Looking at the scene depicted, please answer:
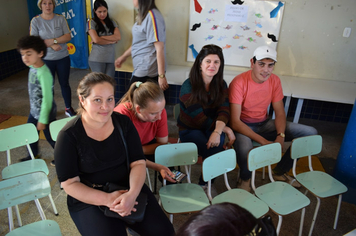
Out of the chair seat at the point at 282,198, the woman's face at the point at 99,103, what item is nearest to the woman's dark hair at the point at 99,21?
the woman's face at the point at 99,103

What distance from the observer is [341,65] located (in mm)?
3914

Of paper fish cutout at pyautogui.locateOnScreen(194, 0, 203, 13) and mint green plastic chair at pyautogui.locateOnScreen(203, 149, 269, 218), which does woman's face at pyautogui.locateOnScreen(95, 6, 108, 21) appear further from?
mint green plastic chair at pyautogui.locateOnScreen(203, 149, 269, 218)

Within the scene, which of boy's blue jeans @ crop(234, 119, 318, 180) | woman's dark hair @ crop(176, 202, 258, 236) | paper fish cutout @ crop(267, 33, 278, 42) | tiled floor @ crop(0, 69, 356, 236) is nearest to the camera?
woman's dark hair @ crop(176, 202, 258, 236)

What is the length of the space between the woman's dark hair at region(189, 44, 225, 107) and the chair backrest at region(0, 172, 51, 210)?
139 cm

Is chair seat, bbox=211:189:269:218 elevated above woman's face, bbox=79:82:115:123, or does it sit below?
below

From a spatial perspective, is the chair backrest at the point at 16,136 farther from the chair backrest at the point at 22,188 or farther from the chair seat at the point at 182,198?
the chair seat at the point at 182,198

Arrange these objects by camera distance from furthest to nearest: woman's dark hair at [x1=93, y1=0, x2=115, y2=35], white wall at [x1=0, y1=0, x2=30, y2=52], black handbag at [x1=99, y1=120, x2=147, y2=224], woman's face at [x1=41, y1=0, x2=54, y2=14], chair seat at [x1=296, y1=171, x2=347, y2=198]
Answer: white wall at [x1=0, y1=0, x2=30, y2=52] → woman's dark hair at [x1=93, y1=0, x2=115, y2=35] → woman's face at [x1=41, y1=0, x2=54, y2=14] → chair seat at [x1=296, y1=171, x2=347, y2=198] → black handbag at [x1=99, y1=120, x2=147, y2=224]

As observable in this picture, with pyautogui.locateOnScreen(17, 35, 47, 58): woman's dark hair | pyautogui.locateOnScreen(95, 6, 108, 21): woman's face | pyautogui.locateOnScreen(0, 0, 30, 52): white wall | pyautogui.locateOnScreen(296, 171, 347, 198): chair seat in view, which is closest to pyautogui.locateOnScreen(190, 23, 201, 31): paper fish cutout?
pyautogui.locateOnScreen(95, 6, 108, 21): woman's face

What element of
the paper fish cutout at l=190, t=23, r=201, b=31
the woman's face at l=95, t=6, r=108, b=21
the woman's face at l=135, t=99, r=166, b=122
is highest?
the woman's face at l=95, t=6, r=108, b=21

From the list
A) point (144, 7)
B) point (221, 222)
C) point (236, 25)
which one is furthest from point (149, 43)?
point (221, 222)

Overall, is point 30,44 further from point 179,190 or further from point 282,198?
point 282,198

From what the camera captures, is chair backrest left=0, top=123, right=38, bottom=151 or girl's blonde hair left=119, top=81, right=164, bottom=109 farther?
chair backrest left=0, top=123, right=38, bottom=151

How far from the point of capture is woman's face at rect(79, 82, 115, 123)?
160 cm

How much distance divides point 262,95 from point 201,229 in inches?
86.6
